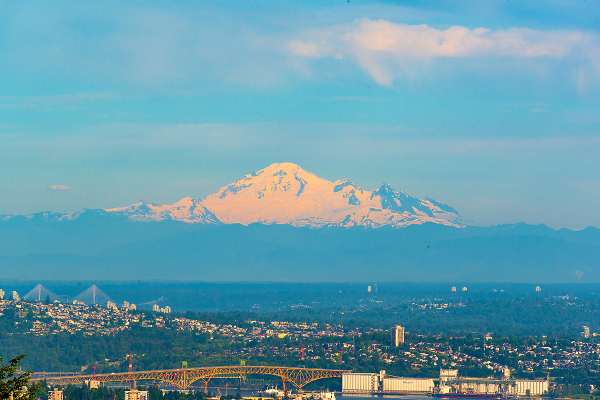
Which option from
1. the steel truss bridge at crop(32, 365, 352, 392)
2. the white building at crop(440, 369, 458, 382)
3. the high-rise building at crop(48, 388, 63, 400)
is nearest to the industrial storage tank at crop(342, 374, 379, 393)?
the steel truss bridge at crop(32, 365, 352, 392)

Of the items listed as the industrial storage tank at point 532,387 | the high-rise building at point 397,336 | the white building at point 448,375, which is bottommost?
the industrial storage tank at point 532,387

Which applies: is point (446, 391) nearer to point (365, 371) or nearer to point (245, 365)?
point (365, 371)

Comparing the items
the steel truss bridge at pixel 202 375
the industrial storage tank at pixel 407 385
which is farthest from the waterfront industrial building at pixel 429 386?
the steel truss bridge at pixel 202 375

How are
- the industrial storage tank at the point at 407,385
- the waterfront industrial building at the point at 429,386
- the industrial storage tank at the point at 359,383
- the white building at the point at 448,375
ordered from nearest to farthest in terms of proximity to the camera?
the waterfront industrial building at the point at 429,386 < the industrial storage tank at the point at 359,383 < the industrial storage tank at the point at 407,385 < the white building at the point at 448,375

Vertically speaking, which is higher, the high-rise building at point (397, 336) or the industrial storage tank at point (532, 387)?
the high-rise building at point (397, 336)

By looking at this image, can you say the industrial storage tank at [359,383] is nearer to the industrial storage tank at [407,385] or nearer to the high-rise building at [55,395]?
the industrial storage tank at [407,385]

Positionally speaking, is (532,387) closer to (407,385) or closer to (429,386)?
(429,386)

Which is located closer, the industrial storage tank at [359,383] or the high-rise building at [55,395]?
the high-rise building at [55,395]
